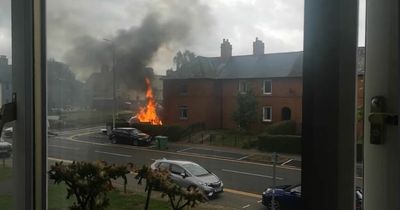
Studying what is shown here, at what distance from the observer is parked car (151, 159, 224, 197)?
1.10 meters

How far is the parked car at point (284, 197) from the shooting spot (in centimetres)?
94

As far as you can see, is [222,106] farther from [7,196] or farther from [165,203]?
[7,196]

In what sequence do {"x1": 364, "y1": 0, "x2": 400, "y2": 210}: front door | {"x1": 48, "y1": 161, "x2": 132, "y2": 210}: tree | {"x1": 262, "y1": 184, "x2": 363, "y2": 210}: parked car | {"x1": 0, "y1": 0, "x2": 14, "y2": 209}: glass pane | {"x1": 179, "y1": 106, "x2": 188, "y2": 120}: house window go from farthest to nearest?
{"x1": 0, "y1": 0, "x2": 14, "y2": 209}: glass pane → {"x1": 48, "y1": 161, "x2": 132, "y2": 210}: tree → {"x1": 179, "y1": 106, "x2": 188, "y2": 120}: house window → {"x1": 262, "y1": 184, "x2": 363, "y2": 210}: parked car → {"x1": 364, "y1": 0, "x2": 400, "y2": 210}: front door

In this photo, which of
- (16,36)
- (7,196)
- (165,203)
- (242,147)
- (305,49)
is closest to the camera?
(305,49)

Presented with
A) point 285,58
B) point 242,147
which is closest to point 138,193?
point 242,147

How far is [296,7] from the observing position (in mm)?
943

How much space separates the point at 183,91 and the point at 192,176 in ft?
0.84

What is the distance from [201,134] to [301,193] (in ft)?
1.16

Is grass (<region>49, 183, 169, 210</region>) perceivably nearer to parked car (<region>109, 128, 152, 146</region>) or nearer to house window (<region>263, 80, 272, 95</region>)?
parked car (<region>109, 128, 152, 146</region>)

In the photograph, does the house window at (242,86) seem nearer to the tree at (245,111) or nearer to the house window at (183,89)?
the tree at (245,111)

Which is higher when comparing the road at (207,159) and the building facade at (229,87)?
the building facade at (229,87)

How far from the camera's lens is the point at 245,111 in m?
1.02

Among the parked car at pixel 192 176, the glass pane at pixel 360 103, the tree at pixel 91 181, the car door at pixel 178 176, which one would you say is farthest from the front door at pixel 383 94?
the tree at pixel 91 181

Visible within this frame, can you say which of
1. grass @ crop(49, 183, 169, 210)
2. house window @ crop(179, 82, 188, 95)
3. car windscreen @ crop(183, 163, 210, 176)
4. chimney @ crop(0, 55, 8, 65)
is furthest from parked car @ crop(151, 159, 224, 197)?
chimney @ crop(0, 55, 8, 65)
